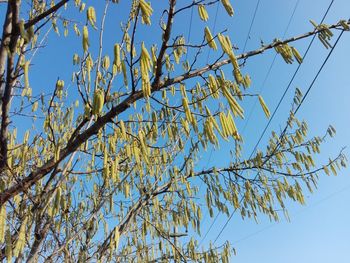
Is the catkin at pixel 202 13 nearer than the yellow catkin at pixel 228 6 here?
No

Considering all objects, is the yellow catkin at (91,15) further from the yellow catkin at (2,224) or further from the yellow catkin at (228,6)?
the yellow catkin at (2,224)

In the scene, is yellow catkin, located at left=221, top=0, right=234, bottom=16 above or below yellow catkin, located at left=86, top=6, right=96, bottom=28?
below

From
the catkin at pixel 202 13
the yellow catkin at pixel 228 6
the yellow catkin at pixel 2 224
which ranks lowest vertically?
the yellow catkin at pixel 2 224


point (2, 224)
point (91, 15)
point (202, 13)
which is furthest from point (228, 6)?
point (2, 224)

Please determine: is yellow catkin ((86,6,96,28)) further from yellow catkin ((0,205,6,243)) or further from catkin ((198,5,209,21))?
yellow catkin ((0,205,6,243))

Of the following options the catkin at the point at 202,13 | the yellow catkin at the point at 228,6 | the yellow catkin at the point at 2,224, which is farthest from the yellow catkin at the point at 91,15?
the yellow catkin at the point at 2,224

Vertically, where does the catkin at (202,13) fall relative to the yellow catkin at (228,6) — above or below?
above

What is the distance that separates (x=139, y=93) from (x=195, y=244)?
212cm

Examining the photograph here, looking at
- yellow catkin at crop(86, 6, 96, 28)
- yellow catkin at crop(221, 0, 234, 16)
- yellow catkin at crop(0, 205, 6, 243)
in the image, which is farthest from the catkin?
yellow catkin at crop(0, 205, 6, 243)

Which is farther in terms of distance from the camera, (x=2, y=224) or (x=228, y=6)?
(x=2, y=224)

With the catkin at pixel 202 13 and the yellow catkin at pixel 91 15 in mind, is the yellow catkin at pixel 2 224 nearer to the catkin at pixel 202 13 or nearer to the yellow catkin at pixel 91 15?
the yellow catkin at pixel 91 15

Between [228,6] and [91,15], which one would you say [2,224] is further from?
[228,6]

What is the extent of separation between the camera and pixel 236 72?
180 cm

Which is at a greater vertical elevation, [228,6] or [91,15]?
[91,15]
